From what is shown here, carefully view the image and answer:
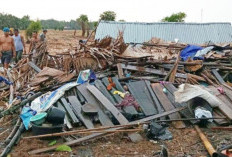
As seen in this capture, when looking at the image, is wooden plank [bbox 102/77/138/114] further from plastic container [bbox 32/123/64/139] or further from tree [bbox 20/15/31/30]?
tree [bbox 20/15/31/30]

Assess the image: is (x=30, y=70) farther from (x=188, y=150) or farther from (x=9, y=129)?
(x=188, y=150)

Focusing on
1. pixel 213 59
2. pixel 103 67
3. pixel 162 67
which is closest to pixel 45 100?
pixel 103 67

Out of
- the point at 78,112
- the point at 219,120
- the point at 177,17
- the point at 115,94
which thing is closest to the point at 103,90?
the point at 115,94

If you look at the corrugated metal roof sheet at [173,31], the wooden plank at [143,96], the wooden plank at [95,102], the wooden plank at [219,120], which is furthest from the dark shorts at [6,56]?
the corrugated metal roof sheet at [173,31]

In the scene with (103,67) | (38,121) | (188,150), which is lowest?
(188,150)

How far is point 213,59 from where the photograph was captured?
383 inches

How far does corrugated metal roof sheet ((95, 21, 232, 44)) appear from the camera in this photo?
819 inches

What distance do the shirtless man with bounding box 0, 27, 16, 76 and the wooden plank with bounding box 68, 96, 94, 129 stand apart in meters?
5.13

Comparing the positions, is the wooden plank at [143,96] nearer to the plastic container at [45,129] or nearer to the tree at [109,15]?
the plastic container at [45,129]

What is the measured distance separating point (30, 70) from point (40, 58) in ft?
2.02

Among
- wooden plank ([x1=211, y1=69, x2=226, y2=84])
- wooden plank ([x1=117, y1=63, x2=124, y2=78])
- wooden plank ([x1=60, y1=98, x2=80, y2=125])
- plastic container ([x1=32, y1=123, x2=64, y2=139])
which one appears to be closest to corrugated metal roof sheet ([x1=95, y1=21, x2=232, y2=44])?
wooden plank ([x1=211, y1=69, x2=226, y2=84])

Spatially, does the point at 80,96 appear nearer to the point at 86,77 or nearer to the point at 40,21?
the point at 86,77

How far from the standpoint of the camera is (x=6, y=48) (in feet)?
36.1

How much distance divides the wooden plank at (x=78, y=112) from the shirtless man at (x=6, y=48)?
5127mm
